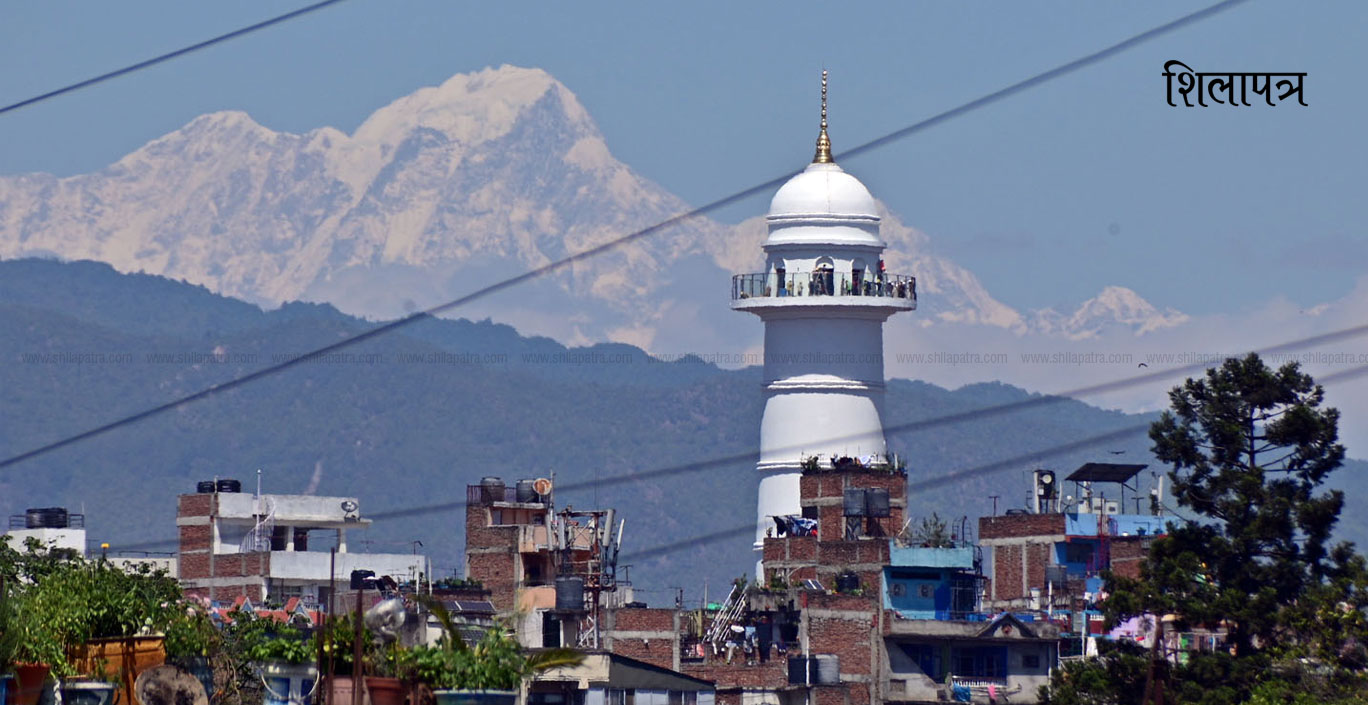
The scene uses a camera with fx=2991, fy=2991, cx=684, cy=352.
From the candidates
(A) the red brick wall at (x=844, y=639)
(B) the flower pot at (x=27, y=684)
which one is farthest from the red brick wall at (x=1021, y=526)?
(B) the flower pot at (x=27, y=684)

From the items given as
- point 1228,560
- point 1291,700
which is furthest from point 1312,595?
point 1291,700

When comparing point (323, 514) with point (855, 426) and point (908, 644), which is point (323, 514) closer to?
point (855, 426)

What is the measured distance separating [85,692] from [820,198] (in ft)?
378

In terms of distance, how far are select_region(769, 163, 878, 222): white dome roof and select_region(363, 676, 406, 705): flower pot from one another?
377ft

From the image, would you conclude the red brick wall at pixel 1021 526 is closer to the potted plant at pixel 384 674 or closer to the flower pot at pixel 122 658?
the flower pot at pixel 122 658

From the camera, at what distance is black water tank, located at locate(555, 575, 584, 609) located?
128 meters

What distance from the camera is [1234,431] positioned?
9800 cm

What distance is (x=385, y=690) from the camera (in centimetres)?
4141

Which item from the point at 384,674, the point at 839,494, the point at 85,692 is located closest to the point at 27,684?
the point at 85,692

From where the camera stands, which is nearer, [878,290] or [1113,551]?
[1113,551]

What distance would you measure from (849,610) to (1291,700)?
49741mm

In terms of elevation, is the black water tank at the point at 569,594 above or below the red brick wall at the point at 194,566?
below

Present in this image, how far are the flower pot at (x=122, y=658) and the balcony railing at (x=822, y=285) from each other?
10737 centimetres

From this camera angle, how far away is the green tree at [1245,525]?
310 feet
